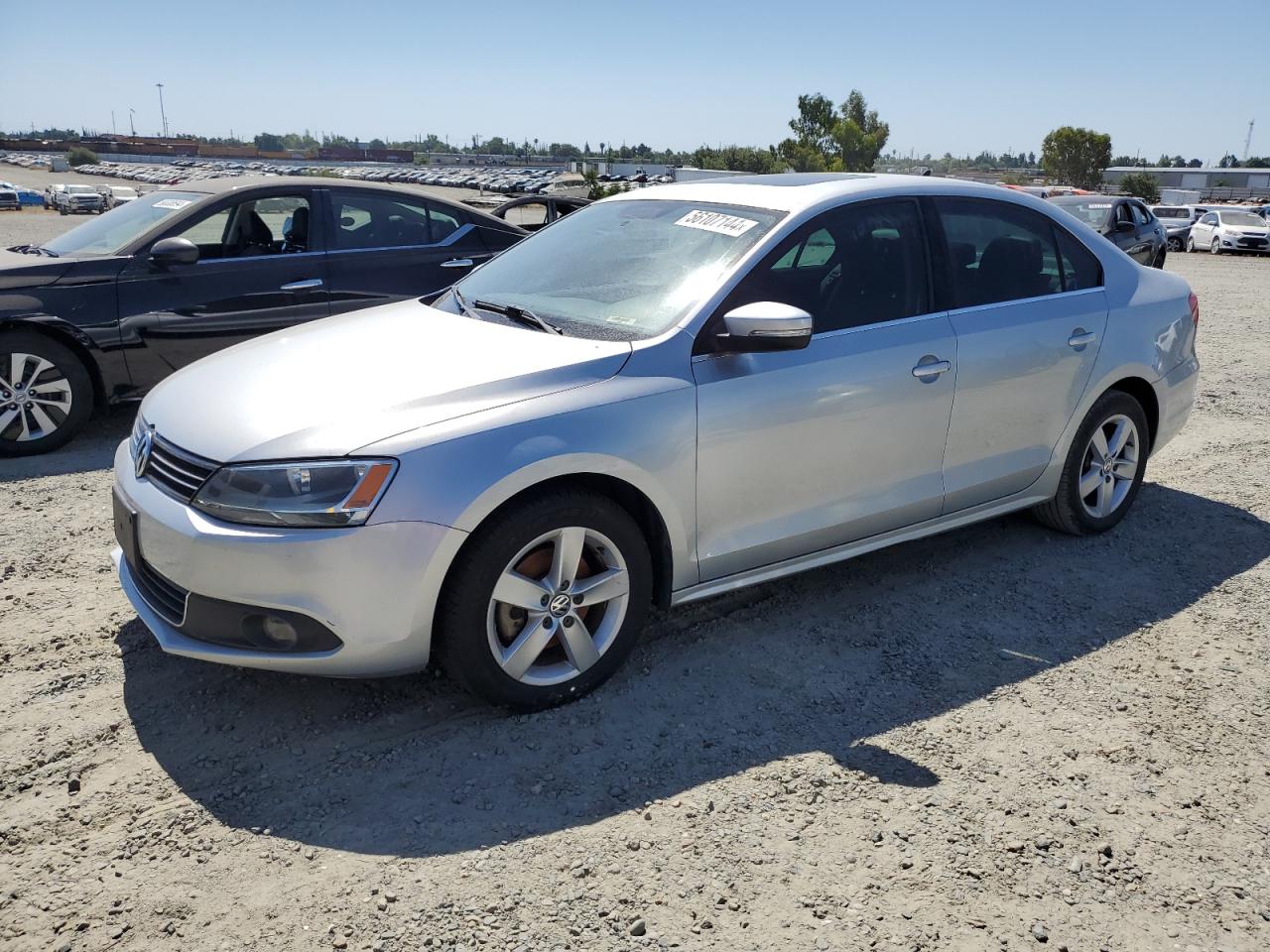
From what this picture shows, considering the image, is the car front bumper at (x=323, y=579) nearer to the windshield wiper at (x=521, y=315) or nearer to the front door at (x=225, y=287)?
the windshield wiper at (x=521, y=315)

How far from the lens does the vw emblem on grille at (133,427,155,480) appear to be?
11.2 feet

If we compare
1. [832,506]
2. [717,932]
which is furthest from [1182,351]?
[717,932]

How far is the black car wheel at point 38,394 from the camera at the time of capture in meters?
6.11

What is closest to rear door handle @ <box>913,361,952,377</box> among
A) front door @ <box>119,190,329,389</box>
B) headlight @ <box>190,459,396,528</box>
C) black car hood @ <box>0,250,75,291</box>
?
headlight @ <box>190,459,396,528</box>

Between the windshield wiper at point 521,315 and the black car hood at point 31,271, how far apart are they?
3584mm

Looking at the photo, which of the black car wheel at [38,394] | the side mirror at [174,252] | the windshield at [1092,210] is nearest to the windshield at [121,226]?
the side mirror at [174,252]

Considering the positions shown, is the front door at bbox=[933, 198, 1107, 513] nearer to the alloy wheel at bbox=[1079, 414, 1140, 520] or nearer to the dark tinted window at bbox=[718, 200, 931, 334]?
the dark tinted window at bbox=[718, 200, 931, 334]

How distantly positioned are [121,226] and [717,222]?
185 inches

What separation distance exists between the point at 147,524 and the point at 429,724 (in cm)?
110

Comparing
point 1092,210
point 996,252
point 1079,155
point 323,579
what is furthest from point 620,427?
point 1079,155

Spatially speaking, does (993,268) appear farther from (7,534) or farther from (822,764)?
(7,534)

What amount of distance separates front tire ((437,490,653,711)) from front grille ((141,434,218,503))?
837 millimetres

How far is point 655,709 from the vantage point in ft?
11.4

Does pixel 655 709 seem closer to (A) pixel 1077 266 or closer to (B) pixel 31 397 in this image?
(A) pixel 1077 266
